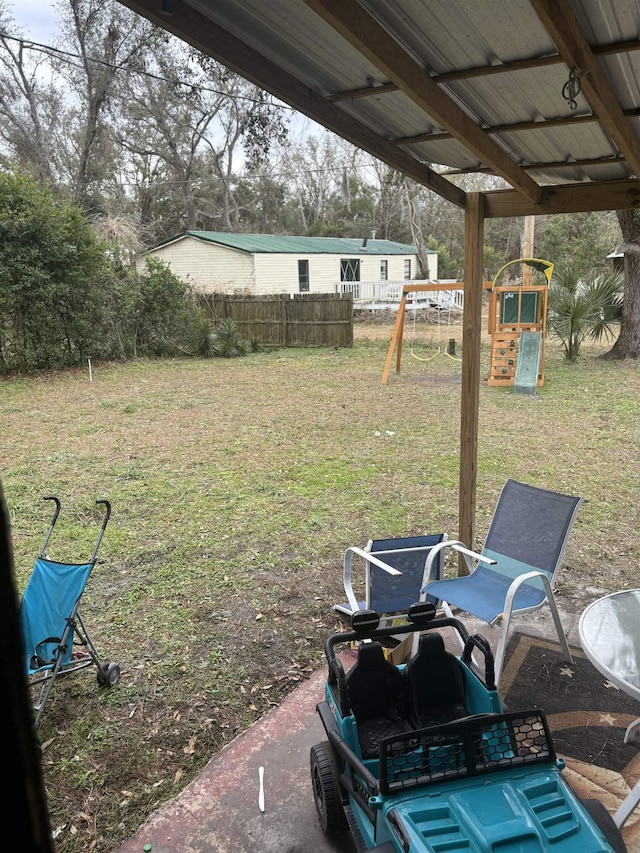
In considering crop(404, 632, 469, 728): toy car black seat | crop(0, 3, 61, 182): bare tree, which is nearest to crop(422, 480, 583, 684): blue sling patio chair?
crop(404, 632, 469, 728): toy car black seat

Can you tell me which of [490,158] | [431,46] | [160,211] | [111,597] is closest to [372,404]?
[111,597]

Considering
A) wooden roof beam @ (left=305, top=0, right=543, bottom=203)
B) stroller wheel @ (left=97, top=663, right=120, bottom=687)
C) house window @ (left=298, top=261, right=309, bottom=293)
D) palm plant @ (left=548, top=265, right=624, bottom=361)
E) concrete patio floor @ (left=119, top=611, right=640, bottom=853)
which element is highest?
house window @ (left=298, top=261, right=309, bottom=293)

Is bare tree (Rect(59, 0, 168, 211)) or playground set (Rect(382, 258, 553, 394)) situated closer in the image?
playground set (Rect(382, 258, 553, 394))

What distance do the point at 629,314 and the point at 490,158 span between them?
11.2m

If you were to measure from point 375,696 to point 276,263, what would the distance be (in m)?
20.8

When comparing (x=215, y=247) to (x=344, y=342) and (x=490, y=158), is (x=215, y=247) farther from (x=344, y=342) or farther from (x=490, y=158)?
(x=490, y=158)

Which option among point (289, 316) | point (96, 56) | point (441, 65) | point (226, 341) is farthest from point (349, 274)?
point (441, 65)

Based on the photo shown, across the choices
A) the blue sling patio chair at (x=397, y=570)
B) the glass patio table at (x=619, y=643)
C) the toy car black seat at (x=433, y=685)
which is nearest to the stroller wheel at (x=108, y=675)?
the blue sling patio chair at (x=397, y=570)

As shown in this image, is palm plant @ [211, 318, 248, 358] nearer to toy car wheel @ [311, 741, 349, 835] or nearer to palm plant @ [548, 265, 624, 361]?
palm plant @ [548, 265, 624, 361]

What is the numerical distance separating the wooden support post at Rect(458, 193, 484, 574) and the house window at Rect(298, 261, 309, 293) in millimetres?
20118

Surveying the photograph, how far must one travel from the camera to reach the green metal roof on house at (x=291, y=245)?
68.9 ft

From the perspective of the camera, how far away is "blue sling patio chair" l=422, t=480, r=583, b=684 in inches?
115

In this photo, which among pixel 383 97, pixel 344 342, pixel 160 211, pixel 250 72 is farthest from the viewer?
pixel 160 211

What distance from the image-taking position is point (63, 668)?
2.98 metres
